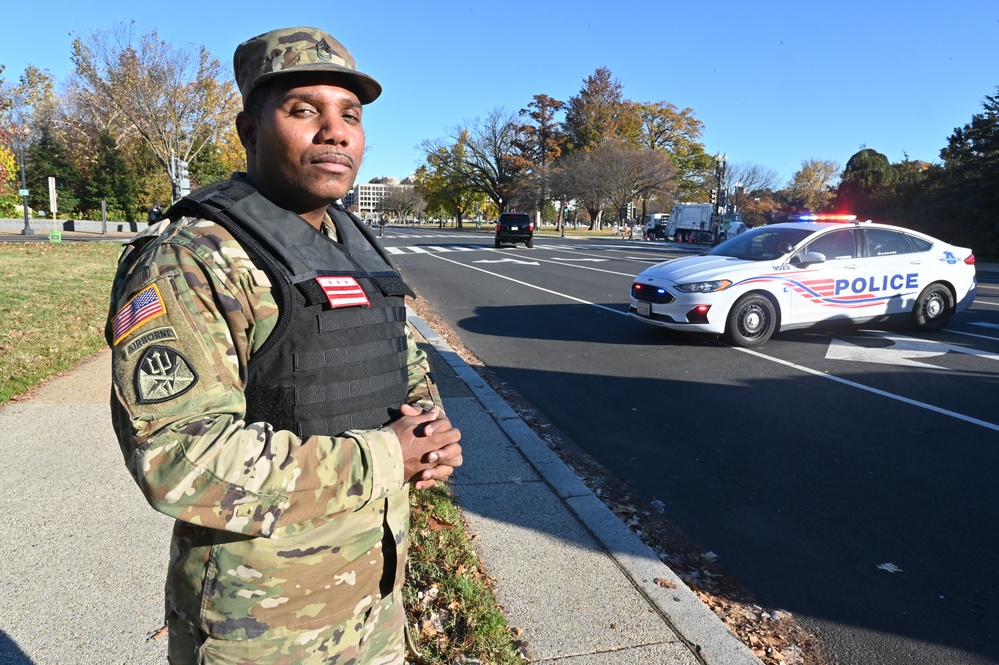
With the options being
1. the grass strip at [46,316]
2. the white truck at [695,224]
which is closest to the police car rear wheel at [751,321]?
the grass strip at [46,316]

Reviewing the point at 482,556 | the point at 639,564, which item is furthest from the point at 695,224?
the point at 482,556

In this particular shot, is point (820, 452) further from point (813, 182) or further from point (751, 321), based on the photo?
point (813, 182)

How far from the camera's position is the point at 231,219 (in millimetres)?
1440

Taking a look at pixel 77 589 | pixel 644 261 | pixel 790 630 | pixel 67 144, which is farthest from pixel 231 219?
pixel 67 144

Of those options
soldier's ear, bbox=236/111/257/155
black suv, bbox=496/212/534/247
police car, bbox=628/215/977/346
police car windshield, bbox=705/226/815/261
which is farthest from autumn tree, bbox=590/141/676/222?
soldier's ear, bbox=236/111/257/155

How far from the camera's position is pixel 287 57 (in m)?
1.49

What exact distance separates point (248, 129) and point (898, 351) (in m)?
9.14

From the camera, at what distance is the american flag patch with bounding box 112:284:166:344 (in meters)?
1.25

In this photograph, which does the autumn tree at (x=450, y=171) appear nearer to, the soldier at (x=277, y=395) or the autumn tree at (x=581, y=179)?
the autumn tree at (x=581, y=179)

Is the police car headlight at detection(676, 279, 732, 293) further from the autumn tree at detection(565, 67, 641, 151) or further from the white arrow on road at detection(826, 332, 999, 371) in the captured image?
the autumn tree at detection(565, 67, 641, 151)

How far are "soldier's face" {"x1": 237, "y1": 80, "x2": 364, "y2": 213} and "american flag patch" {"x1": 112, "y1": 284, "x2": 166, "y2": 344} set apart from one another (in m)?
0.42

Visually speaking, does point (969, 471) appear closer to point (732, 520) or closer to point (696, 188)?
point (732, 520)

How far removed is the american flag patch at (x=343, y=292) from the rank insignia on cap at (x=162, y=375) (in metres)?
0.33

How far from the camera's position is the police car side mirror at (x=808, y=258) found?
9234 mm
